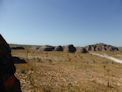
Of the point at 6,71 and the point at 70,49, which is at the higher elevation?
the point at 70,49

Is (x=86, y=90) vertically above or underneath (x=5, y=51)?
underneath

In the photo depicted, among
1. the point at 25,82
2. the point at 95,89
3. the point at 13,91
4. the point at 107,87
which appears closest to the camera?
the point at 13,91

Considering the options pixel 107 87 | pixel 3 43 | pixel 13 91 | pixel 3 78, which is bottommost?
pixel 107 87

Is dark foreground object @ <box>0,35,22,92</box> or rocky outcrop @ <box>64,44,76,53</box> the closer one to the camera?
dark foreground object @ <box>0,35,22,92</box>

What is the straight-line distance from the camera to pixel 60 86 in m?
17.1

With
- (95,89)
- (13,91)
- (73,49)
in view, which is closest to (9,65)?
(13,91)

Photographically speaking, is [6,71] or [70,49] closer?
[6,71]

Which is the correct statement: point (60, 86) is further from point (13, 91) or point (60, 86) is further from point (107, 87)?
point (13, 91)

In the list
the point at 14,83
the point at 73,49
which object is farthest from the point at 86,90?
the point at 73,49

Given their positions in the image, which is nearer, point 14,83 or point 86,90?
point 14,83

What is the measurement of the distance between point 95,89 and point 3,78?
10736 mm

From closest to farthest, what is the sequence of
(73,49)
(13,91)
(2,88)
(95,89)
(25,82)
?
(2,88), (13,91), (25,82), (95,89), (73,49)

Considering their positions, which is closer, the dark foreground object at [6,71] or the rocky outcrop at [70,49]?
the dark foreground object at [6,71]

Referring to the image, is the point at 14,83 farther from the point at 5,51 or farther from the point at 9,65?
the point at 5,51
